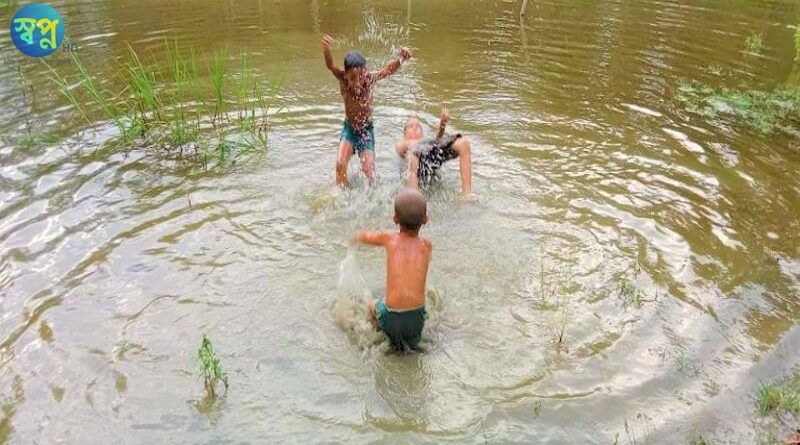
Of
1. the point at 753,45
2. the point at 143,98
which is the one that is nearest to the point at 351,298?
the point at 143,98

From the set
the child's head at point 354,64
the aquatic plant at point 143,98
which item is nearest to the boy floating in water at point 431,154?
the child's head at point 354,64

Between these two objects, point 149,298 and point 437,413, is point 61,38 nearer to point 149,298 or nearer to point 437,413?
point 149,298

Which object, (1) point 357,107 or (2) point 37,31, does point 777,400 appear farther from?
(2) point 37,31

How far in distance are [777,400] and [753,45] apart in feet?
27.9

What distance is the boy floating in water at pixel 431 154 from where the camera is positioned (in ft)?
19.1

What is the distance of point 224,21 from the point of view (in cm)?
1125

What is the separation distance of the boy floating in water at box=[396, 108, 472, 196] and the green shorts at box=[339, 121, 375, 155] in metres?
0.33

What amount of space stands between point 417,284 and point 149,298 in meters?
1.86

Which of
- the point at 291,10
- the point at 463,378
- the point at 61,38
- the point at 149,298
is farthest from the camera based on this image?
the point at 291,10

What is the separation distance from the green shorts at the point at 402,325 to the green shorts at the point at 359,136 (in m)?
2.49

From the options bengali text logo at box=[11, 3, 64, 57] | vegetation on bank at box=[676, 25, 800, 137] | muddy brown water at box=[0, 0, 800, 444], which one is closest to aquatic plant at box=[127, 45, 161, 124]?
A: muddy brown water at box=[0, 0, 800, 444]

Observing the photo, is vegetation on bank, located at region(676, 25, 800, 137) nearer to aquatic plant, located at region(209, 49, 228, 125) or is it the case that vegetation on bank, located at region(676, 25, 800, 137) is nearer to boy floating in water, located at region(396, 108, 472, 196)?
boy floating in water, located at region(396, 108, 472, 196)

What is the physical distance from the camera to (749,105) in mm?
7852

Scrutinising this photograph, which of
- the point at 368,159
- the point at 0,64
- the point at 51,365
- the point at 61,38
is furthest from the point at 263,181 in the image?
the point at 61,38
